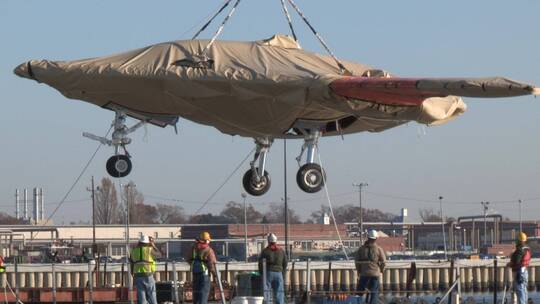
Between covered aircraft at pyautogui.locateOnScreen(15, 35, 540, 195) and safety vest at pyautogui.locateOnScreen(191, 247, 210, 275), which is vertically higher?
covered aircraft at pyautogui.locateOnScreen(15, 35, 540, 195)

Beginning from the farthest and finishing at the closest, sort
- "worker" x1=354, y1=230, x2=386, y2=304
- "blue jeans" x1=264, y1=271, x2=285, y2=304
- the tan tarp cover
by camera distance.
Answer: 1. the tan tarp cover
2. "blue jeans" x1=264, y1=271, x2=285, y2=304
3. "worker" x1=354, y1=230, x2=386, y2=304

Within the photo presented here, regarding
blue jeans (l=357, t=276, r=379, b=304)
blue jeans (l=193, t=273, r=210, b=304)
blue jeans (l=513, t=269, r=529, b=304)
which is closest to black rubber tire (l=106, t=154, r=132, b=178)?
blue jeans (l=193, t=273, r=210, b=304)

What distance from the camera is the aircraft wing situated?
31203 mm

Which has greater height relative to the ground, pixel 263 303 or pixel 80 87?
pixel 80 87

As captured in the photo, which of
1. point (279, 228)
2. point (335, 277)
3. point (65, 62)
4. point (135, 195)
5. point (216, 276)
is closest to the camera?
point (216, 276)

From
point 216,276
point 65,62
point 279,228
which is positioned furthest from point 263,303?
point 279,228

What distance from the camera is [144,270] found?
34656 millimetres

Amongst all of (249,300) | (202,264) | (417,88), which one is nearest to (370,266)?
(249,300)

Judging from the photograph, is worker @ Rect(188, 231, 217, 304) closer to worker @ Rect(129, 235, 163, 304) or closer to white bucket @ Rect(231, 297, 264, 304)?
white bucket @ Rect(231, 297, 264, 304)

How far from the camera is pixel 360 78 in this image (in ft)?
114

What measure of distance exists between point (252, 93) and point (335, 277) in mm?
55357

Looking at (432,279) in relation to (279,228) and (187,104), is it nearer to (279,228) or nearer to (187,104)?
(279,228)

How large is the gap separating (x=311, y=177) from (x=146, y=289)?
718 centimetres

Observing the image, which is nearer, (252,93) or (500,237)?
(252,93)
